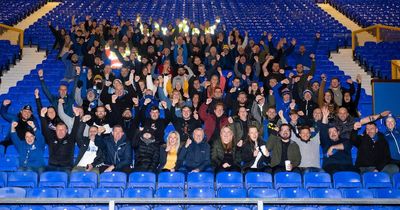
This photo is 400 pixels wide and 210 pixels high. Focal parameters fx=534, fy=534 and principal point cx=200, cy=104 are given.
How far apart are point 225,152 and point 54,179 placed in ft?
7.74

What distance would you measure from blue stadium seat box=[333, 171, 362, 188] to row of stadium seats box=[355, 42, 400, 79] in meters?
5.90

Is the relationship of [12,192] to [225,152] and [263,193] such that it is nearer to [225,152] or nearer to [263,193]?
[225,152]

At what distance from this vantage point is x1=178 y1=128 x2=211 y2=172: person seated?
24.6ft

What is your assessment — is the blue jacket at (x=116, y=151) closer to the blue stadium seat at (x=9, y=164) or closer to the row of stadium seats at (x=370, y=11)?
the blue stadium seat at (x=9, y=164)

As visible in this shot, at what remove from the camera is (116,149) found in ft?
25.0

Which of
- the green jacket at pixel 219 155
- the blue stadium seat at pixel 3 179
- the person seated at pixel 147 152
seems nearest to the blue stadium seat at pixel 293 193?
the green jacket at pixel 219 155

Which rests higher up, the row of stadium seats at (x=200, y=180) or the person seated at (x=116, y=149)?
the person seated at (x=116, y=149)

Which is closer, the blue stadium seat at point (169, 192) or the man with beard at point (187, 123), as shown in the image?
the blue stadium seat at point (169, 192)

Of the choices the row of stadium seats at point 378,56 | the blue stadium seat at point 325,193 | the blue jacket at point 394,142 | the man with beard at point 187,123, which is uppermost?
the row of stadium seats at point 378,56

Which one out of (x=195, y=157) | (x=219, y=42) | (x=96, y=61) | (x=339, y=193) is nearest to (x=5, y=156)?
(x=195, y=157)

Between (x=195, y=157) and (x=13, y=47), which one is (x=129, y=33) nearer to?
(x=13, y=47)

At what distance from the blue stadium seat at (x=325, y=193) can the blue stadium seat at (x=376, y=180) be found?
62 centimetres

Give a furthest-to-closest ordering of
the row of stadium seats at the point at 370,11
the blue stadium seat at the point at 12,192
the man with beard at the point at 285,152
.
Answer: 1. the row of stadium seats at the point at 370,11
2. the man with beard at the point at 285,152
3. the blue stadium seat at the point at 12,192

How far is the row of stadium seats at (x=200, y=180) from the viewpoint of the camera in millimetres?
6891
